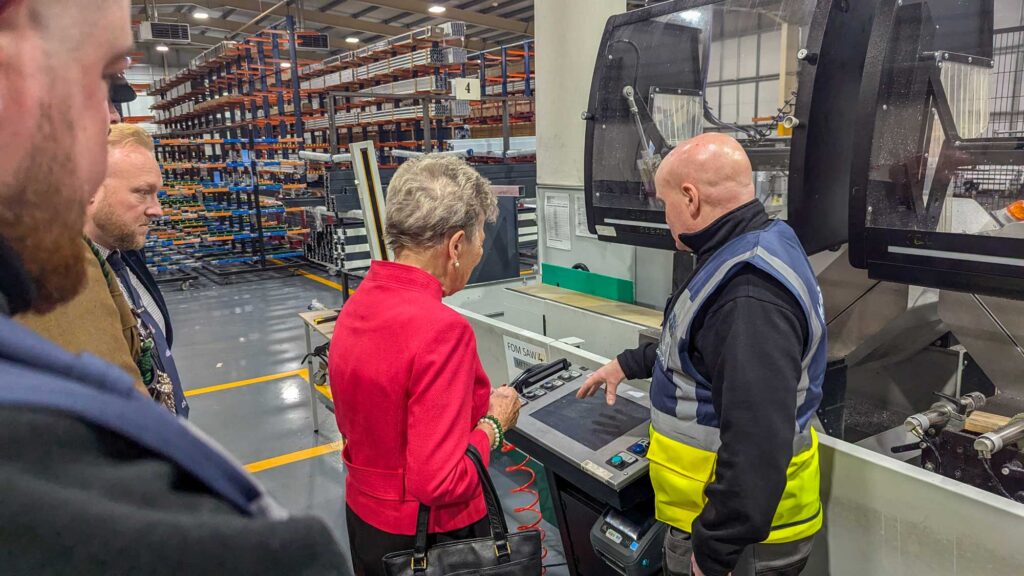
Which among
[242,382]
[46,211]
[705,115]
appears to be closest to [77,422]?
[46,211]

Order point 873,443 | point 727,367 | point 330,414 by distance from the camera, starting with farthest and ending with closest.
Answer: point 330,414 < point 873,443 < point 727,367

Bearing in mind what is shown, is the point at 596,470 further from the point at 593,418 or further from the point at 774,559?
the point at 774,559

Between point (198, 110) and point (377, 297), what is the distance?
11.6m

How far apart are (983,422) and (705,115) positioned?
4.54ft

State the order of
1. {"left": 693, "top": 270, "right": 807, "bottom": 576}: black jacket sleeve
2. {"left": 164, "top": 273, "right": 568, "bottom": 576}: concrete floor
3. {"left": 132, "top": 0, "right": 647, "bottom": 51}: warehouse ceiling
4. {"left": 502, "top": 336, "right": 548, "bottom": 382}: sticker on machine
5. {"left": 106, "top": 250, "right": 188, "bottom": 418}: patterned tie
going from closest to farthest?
1. {"left": 693, "top": 270, "right": 807, "bottom": 576}: black jacket sleeve
2. {"left": 106, "top": 250, "right": 188, "bottom": 418}: patterned tie
3. {"left": 502, "top": 336, "right": 548, "bottom": 382}: sticker on machine
4. {"left": 164, "top": 273, "right": 568, "bottom": 576}: concrete floor
5. {"left": 132, "top": 0, "right": 647, "bottom": 51}: warehouse ceiling

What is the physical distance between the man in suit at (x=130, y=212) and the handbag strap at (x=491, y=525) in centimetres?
72

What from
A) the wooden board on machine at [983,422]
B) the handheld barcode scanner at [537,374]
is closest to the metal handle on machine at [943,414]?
the wooden board on machine at [983,422]

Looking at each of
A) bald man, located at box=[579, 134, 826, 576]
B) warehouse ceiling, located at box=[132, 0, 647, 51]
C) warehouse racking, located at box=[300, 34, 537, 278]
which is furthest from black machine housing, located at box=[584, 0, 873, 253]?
warehouse ceiling, located at box=[132, 0, 647, 51]

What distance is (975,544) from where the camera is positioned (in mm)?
1374

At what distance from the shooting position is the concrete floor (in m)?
3.33

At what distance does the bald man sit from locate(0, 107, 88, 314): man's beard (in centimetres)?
122

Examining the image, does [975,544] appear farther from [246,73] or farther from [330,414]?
[246,73]

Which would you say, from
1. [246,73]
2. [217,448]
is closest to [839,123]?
[217,448]

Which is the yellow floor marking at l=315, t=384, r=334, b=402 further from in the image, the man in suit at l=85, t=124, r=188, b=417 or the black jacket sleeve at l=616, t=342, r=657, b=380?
the black jacket sleeve at l=616, t=342, r=657, b=380
